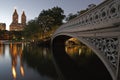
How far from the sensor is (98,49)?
8023mm

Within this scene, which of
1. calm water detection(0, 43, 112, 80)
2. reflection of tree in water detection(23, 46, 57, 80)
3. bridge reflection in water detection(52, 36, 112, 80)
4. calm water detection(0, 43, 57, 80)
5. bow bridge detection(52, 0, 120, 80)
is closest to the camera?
bow bridge detection(52, 0, 120, 80)

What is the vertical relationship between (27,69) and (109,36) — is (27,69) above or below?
below

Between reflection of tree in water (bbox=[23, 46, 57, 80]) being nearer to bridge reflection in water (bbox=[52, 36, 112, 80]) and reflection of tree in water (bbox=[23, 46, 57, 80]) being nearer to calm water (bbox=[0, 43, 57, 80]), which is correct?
calm water (bbox=[0, 43, 57, 80])

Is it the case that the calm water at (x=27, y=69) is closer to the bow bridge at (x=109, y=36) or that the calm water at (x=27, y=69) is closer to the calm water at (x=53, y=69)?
the calm water at (x=53, y=69)

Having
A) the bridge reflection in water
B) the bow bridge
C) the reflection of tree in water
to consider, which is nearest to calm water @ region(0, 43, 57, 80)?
the reflection of tree in water

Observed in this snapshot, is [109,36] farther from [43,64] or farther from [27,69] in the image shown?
[43,64]

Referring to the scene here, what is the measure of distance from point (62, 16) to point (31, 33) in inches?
626

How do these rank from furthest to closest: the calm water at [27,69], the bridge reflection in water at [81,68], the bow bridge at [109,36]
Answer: the calm water at [27,69]
the bridge reflection in water at [81,68]
the bow bridge at [109,36]

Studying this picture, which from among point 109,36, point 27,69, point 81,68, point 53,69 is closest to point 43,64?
point 27,69

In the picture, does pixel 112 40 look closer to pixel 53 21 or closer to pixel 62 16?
pixel 53 21

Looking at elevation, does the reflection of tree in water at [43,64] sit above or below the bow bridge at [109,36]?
below

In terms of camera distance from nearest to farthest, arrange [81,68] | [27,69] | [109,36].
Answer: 1. [109,36]
2. [81,68]
3. [27,69]

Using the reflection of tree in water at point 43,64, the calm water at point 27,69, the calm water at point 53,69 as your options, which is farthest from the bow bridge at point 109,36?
the reflection of tree in water at point 43,64

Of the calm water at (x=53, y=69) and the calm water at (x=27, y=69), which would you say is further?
the calm water at (x=27, y=69)
